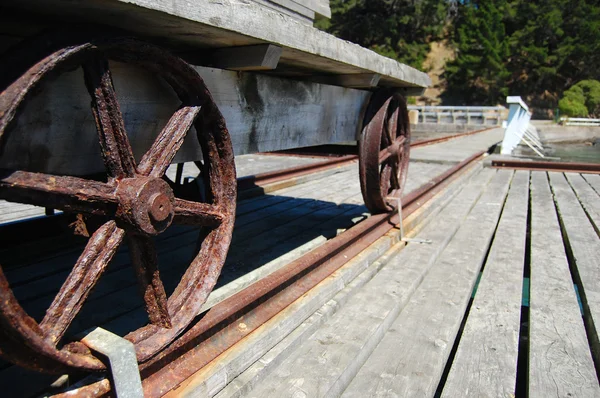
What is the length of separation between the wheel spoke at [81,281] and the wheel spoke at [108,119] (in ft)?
0.66

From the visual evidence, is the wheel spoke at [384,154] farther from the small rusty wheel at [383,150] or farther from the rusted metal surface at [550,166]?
the rusted metal surface at [550,166]

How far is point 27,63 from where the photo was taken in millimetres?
1268

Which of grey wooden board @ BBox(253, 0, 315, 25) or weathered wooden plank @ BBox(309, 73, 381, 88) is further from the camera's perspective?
grey wooden board @ BBox(253, 0, 315, 25)

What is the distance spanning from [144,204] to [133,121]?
427 mm

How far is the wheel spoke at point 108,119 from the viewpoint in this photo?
1466mm

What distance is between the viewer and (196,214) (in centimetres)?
193

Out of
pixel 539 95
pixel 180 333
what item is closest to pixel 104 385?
pixel 180 333

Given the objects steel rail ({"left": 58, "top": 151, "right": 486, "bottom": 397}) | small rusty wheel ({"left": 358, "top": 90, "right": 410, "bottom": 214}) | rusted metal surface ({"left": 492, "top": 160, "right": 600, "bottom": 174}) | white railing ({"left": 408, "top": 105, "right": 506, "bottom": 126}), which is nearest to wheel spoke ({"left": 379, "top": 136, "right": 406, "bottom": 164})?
small rusty wheel ({"left": 358, "top": 90, "right": 410, "bottom": 214})

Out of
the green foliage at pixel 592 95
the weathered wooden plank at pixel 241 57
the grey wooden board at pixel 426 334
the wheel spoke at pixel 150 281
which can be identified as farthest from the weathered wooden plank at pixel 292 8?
the green foliage at pixel 592 95

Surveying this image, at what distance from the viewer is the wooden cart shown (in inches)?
51.5

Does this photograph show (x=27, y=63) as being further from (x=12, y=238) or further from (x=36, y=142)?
(x=12, y=238)

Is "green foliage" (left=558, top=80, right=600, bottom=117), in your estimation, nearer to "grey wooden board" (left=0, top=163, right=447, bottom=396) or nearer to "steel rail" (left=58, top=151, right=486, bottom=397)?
"grey wooden board" (left=0, top=163, right=447, bottom=396)

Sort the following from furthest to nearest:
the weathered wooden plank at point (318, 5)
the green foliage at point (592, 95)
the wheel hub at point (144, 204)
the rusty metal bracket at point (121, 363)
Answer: the green foliage at point (592, 95), the weathered wooden plank at point (318, 5), the wheel hub at point (144, 204), the rusty metal bracket at point (121, 363)

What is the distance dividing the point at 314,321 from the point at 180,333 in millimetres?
831
